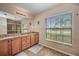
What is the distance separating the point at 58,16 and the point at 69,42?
0.65 metres

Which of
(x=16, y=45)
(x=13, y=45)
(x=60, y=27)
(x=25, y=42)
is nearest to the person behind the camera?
(x=60, y=27)

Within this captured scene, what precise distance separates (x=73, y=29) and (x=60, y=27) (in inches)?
11.1

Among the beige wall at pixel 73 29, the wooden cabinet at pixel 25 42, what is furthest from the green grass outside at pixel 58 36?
the wooden cabinet at pixel 25 42

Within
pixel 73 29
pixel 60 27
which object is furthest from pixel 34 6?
pixel 73 29

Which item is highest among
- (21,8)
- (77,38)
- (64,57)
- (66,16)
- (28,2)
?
(28,2)

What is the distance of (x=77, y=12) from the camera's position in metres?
1.50

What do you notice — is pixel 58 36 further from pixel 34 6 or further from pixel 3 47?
pixel 3 47

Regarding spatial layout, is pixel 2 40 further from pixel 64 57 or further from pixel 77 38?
pixel 77 38

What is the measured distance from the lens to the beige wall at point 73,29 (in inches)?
59.8

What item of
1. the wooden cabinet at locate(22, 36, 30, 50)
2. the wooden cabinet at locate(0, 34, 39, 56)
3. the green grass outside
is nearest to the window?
the green grass outside

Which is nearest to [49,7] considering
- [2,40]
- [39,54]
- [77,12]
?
[77,12]

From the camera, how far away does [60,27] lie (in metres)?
1.65

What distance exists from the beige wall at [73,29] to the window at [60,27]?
88 millimetres

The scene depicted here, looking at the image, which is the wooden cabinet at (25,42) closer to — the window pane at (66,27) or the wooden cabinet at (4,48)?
the wooden cabinet at (4,48)
